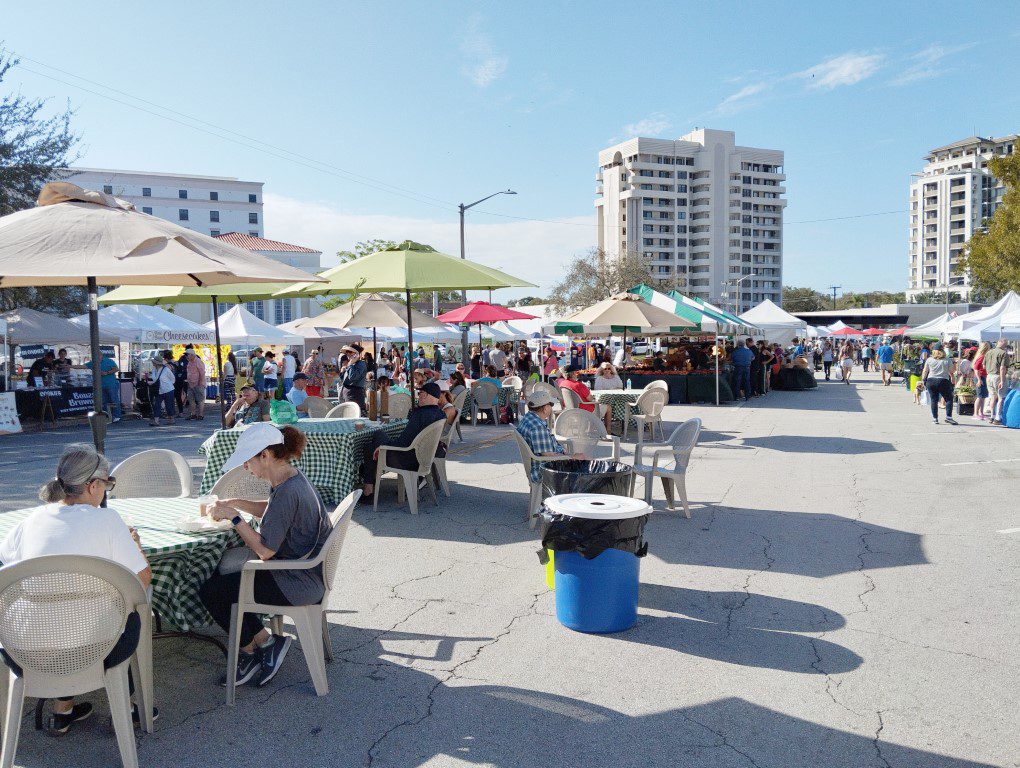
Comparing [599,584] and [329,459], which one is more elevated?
[329,459]

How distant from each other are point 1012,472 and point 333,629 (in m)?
9.52

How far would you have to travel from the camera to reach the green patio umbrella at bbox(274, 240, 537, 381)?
8.36 m

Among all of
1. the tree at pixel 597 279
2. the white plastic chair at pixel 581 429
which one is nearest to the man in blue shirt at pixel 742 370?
the white plastic chair at pixel 581 429

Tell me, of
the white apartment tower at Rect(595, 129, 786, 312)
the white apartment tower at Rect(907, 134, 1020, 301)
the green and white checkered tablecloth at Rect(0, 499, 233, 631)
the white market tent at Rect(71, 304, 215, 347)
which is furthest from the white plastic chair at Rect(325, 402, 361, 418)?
the white apartment tower at Rect(907, 134, 1020, 301)

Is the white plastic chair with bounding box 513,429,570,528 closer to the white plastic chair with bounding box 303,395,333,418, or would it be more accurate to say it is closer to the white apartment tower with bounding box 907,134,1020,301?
the white plastic chair with bounding box 303,395,333,418

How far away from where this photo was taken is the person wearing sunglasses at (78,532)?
3.17m

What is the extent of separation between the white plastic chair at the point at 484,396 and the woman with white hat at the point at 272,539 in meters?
12.0

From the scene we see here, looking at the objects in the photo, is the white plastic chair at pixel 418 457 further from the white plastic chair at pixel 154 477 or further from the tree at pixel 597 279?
the tree at pixel 597 279

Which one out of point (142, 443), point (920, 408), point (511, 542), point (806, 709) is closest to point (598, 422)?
point (511, 542)

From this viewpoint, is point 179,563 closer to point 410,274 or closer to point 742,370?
point 410,274

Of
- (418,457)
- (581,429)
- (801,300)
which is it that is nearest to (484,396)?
(581,429)

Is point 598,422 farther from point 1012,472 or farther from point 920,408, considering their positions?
point 920,408

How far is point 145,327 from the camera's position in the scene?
2030 centimetres

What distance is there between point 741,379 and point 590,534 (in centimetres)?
1968
